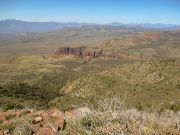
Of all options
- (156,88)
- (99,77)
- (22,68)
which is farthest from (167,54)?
(156,88)

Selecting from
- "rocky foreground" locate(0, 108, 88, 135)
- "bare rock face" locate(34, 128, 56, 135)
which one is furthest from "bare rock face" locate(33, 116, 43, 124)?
"bare rock face" locate(34, 128, 56, 135)

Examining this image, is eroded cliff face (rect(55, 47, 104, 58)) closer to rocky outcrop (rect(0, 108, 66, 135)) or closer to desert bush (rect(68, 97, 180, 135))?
rocky outcrop (rect(0, 108, 66, 135))

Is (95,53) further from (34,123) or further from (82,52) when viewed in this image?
(34,123)

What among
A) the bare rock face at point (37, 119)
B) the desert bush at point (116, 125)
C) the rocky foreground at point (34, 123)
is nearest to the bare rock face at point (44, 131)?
the rocky foreground at point (34, 123)

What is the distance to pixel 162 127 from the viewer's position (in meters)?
6.58

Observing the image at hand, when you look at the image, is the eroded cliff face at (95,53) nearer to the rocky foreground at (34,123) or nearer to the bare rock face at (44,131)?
the rocky foreground at (34,123)

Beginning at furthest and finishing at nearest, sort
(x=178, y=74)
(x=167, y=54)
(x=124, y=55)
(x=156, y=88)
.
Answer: (x=167, y=54)
(x=124, y=55)
(x=178, y=74)
(x=156, y=88)

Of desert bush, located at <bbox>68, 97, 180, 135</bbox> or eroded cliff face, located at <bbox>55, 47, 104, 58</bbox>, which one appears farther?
eroded cliff face, located at <bbox>55, 47, 104, 58</bbox>

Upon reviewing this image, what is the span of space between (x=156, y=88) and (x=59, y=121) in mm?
43224

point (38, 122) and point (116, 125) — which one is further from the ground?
point (116, 125)

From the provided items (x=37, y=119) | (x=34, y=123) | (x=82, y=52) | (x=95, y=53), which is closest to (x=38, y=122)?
(x=37, y=119)

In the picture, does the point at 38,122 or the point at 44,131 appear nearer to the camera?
the point at 44,131

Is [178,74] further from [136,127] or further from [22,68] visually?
[22,68]

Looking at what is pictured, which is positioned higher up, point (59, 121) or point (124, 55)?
point (59, 121)
